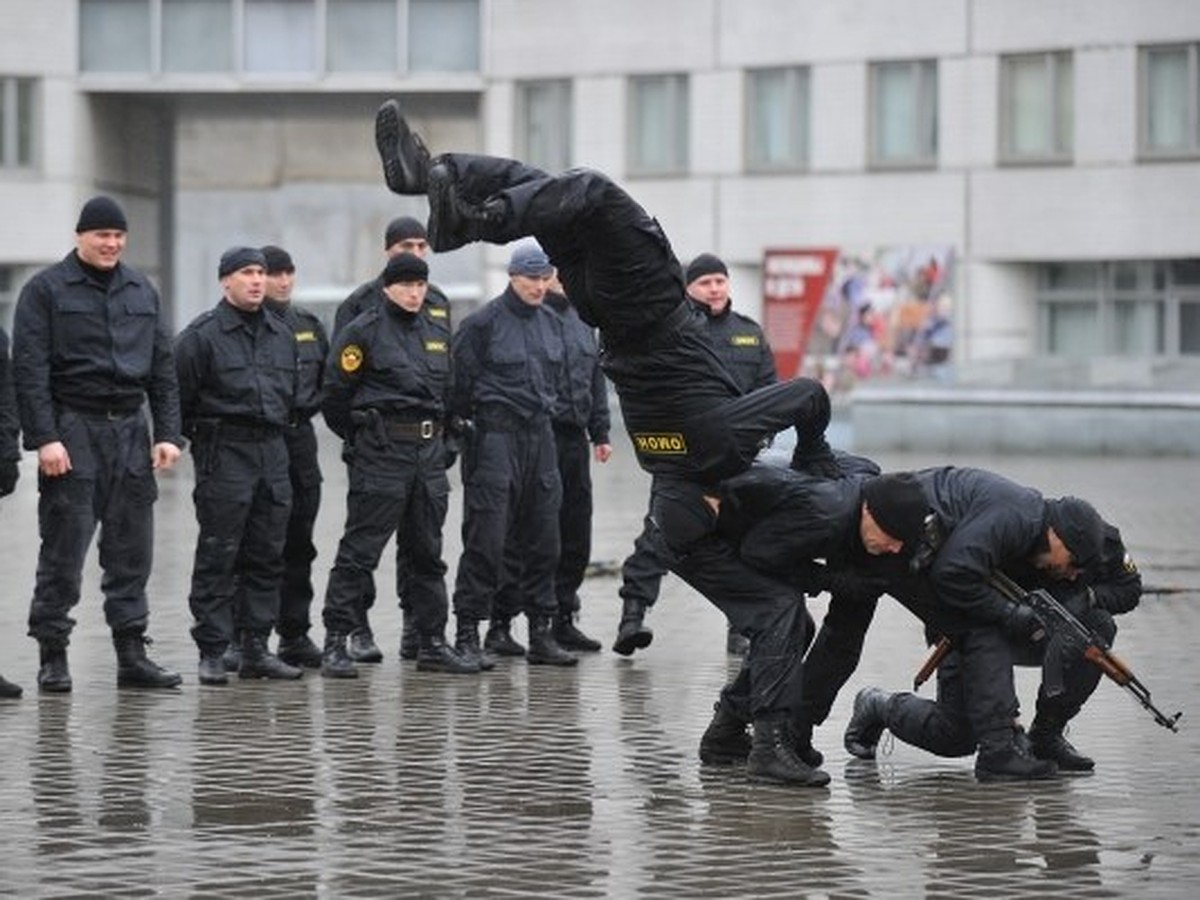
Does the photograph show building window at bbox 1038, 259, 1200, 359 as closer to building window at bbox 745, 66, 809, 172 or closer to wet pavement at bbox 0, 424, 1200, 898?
building window at bbox 745, 66, 809, 172

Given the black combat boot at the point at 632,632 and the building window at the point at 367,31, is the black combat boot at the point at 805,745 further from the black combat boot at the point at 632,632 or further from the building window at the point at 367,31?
the building window at the point at 367,31

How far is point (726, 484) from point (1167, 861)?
8.33 ft

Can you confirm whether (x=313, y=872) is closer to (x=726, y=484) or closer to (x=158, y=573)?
(x=726, y=484)

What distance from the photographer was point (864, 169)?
48219mm

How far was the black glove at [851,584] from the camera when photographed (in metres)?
10.9

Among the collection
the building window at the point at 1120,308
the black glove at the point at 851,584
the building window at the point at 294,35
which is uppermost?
the building window at the point at 294,35

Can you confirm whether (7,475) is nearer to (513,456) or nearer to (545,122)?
(513,456)

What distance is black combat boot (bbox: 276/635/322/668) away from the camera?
Answer: 1452 cm

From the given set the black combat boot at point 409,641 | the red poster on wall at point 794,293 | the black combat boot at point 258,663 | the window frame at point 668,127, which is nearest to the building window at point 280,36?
the window frame at point 668,127

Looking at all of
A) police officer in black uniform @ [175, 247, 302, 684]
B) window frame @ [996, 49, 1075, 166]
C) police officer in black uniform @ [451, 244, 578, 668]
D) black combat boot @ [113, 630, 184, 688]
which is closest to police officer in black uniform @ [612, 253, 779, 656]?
police officer in black uniform @ [451, 244, 578, 668]

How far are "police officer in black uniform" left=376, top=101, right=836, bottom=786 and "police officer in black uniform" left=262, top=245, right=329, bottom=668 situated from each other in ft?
11.9

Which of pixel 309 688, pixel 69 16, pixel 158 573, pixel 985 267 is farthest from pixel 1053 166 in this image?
pixel 309 688

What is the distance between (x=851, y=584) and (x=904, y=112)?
3750 cm

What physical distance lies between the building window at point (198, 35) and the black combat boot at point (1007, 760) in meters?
42.1
